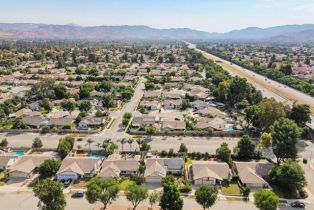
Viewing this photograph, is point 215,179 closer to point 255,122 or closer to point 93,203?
point 93,203

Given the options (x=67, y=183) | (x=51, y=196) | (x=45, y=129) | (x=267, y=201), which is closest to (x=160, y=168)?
(x=67, y=183)

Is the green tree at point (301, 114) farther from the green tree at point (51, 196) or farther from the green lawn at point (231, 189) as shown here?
the green tree at point (51, 196)

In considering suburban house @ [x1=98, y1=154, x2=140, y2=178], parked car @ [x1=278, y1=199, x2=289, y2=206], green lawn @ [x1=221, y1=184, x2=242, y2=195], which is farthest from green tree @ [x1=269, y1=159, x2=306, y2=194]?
suburban house @ [x1=98, y1=154, x2=140, y2=178]

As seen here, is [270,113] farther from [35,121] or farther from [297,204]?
[35,121]

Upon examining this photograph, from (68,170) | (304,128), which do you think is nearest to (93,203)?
(68,170)

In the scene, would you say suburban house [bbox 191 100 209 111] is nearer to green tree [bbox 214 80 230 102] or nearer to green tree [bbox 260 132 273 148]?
green tree [bbox 214 80 230 102]
